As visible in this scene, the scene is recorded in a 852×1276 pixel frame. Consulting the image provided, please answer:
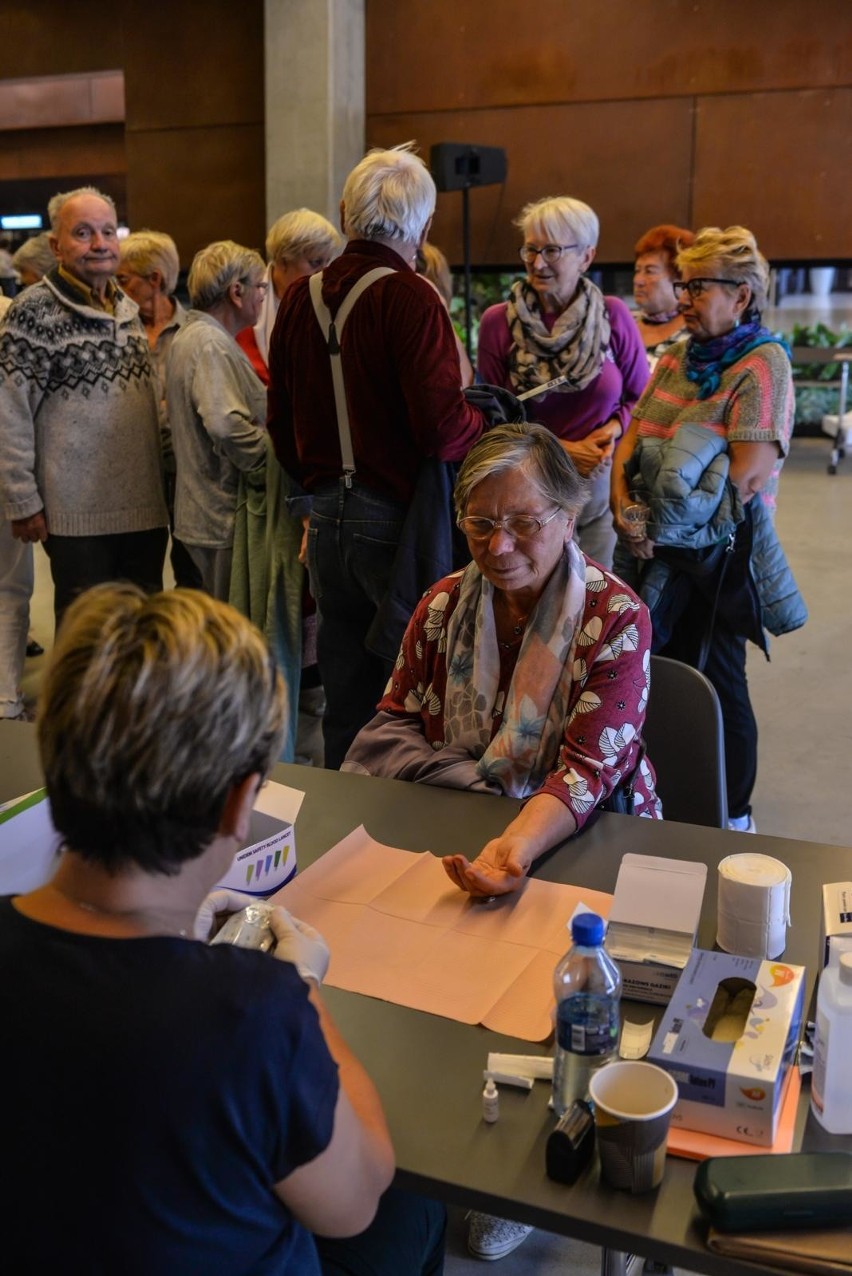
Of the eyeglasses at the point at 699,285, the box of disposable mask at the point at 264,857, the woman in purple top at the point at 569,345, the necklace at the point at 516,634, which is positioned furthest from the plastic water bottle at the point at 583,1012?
the woman in purple top at the point at 569,345

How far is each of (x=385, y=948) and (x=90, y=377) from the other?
2568 mm

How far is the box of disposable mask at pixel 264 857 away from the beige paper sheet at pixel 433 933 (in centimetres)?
3

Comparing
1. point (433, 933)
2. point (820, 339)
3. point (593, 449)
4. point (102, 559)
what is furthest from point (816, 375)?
point (433, 933)

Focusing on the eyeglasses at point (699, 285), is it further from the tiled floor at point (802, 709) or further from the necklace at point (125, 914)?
the necklace at point (125, 914)

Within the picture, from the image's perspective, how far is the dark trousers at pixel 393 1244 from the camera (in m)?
1.29

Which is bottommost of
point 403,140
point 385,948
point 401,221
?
point 385,948

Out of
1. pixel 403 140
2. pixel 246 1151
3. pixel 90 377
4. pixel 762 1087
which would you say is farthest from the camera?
pixel 403 140

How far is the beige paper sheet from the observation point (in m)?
1.39

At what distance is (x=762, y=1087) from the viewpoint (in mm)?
1125

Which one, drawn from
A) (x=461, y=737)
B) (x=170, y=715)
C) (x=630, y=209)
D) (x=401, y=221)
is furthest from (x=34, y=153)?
(x=170, y=715)

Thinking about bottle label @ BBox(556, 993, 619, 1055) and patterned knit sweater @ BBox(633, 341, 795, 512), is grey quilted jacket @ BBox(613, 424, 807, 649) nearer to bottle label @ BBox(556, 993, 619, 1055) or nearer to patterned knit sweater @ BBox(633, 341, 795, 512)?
patterned knit sweater @ BBox(633, 341, 795, 512)

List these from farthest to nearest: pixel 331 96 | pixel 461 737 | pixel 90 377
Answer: pixel 331 96 → pixel 90 377 → pixel 461 737

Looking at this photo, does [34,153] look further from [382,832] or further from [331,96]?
[382,832]

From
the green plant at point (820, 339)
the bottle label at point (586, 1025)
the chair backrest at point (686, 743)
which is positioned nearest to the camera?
the bottle label at point (586, 1025)
